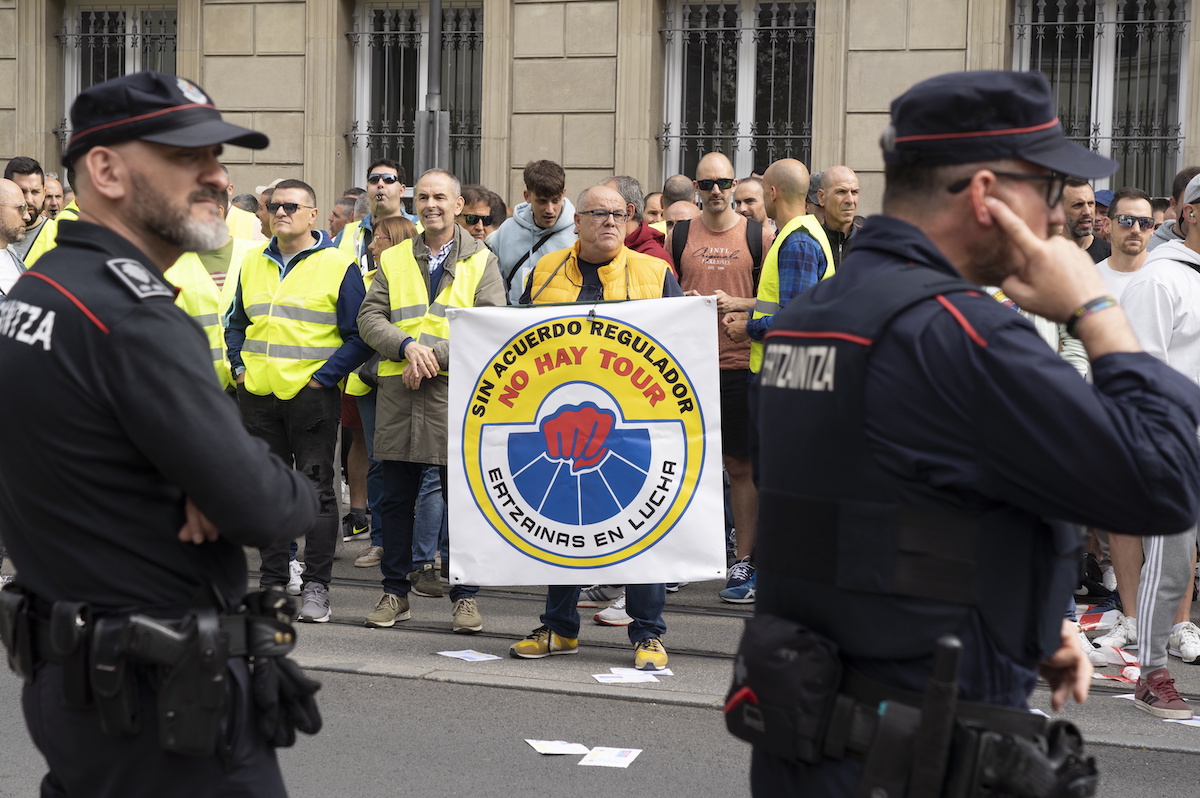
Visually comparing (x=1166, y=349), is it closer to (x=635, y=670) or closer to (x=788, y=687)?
(x=635, y=670)

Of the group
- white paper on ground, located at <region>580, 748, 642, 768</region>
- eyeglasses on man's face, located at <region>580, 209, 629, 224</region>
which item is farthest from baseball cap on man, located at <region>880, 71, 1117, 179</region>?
eyeglasses on man's face, located at <region>580, 209, 629, 224</region>

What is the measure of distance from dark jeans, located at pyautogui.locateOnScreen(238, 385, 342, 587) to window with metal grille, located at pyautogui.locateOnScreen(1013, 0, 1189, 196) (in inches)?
387

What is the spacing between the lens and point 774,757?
242 cm

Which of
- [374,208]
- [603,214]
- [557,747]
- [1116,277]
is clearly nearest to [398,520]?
[603,214]

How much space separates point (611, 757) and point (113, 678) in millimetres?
2935

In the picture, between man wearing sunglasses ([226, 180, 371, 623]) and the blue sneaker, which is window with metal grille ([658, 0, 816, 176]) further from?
man wearing sunglasses ([226, 180, 371, 623])

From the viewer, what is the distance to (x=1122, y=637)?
22.2 feet

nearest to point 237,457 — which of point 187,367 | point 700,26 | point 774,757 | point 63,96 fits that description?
point 187,367

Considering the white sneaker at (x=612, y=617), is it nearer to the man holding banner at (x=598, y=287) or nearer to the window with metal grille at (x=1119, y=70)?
the man holding banner at (x=598, y=287)

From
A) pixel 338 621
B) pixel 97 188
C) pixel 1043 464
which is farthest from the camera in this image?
pixel 338 621

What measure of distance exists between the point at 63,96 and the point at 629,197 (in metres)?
11.5

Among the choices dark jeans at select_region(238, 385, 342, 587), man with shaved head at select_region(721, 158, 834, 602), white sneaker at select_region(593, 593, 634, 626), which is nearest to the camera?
dark jeans at select_region(238, 385, 342, 587)

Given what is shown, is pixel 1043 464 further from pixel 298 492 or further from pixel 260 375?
pixel 260 375

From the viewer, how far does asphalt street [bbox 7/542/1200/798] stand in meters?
4.87
